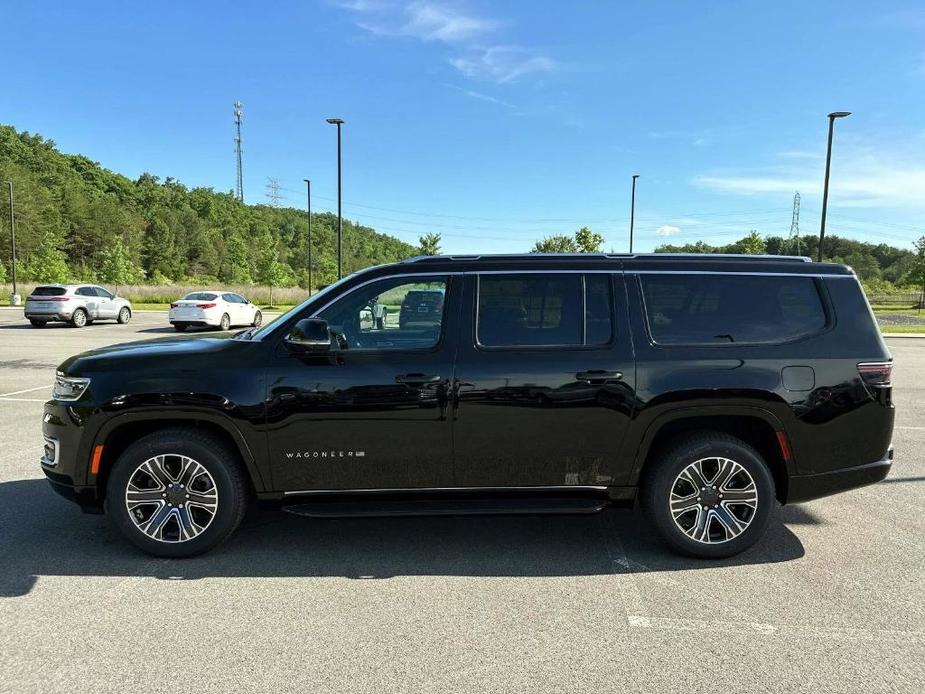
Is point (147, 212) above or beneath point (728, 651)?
above

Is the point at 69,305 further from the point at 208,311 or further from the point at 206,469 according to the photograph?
the point at 206,469

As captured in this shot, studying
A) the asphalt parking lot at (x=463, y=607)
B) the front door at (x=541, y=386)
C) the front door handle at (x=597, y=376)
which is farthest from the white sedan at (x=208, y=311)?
the front door handle at (x=597, y=376)

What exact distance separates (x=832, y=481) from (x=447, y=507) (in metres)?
2.45

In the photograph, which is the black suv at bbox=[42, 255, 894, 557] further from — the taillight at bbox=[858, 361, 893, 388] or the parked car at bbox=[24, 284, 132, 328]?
the parked car at bbox=[24, 284, 132, 328]

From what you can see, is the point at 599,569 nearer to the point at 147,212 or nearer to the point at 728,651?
the point at 728,651

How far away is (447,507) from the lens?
12.6ft

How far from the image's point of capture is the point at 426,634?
9.89ft

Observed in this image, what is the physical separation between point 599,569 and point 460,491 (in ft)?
3.13

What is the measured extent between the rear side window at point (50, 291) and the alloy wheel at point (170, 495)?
880 inches

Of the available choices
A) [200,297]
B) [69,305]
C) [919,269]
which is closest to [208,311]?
[200,297]

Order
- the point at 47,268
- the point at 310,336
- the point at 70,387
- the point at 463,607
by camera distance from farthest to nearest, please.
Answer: the point at 47,268 → the point at 70,387 → the point at 310,336 → the point at 463,607

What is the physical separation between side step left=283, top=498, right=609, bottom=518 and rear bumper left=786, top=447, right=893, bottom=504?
121 centimetres

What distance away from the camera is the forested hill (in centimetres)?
6762

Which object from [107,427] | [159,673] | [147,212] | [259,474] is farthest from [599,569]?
[147,212]
